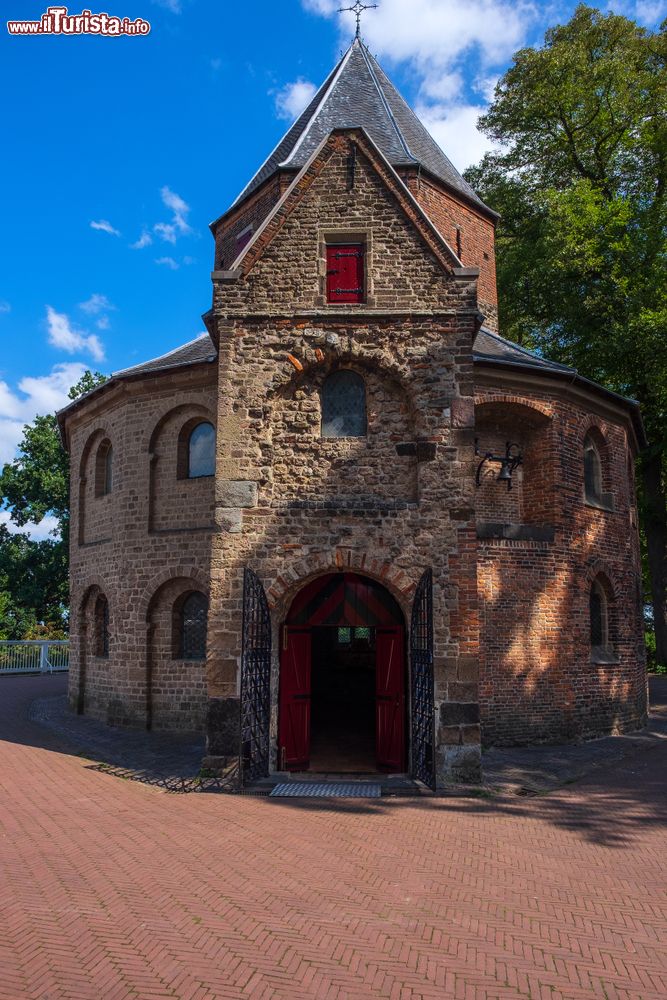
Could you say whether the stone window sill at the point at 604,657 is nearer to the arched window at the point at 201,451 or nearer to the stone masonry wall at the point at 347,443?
the stone masonry wall at the point at 347,443

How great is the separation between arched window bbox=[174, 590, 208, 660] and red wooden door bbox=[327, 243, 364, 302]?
712 centimetres

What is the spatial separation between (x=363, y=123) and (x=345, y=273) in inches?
310

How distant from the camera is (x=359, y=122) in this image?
17.0 metres

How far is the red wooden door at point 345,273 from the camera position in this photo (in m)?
11.4

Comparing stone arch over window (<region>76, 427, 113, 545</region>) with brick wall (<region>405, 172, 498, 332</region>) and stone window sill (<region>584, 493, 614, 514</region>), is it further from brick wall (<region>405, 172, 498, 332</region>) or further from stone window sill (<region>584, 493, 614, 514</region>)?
stone window sill (<region>584, 493, 614, 514</region>)

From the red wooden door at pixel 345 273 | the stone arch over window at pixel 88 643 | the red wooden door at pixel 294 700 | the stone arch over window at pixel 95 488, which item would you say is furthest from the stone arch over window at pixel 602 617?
the stone arch over window at pixel 95 488

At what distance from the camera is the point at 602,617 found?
15.7 meters

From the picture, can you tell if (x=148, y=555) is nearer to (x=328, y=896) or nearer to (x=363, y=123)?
(x=328, y=896)

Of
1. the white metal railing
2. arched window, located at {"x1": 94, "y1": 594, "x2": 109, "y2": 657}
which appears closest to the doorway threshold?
arched window, located at {"x1": 94, "y1": 594, "x2": 109, "y2": 657}

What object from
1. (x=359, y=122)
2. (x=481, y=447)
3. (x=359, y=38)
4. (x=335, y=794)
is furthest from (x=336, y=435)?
(x=359, y=38)

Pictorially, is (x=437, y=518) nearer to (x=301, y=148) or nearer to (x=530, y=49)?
(x=301, y=148)

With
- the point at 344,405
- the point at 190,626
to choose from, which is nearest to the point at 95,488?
the point at 190,626

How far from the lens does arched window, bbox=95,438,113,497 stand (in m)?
17.2

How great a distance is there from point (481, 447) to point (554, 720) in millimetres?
5761
